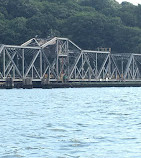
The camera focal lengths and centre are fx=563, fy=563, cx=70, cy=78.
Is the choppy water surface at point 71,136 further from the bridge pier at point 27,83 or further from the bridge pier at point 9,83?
the bridge pier at point 27,83

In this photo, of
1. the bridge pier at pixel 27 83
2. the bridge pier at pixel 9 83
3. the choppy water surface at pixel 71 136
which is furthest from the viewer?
the bridge pier at pixel 27 83

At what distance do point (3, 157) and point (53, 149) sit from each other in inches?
124

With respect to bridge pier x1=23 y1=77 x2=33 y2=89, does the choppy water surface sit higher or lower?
higher

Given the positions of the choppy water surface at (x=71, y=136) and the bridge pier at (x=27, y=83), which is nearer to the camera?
the choppy water surface at (x=71, y=136)

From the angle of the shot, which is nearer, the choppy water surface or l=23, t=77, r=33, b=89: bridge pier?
the choppy water surface

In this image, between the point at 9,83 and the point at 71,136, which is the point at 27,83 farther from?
the point at 71,136

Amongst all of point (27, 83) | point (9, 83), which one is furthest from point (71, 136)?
point (27, 83)

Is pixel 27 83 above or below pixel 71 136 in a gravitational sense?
below

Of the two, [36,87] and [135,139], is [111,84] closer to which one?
[36,87]

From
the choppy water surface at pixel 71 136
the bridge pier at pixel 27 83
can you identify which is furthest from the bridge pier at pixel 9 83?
the choppy water surface at pixel 71 136

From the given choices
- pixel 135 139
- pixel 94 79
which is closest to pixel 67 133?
pixel 135 139

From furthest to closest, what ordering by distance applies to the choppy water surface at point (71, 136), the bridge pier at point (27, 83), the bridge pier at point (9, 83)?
the bridge pier at point (27, 83), the bridge pier at point (9, 83), the choppy water surface at point (71, 136)

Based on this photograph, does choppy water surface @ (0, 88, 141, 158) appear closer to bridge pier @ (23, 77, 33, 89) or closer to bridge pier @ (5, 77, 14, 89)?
bridge pier @ (5, 77, 14, 89)

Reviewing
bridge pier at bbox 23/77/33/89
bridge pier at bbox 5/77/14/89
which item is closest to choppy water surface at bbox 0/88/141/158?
bridge pier at bbox 5/77/14/89
